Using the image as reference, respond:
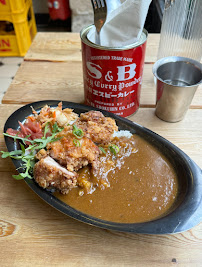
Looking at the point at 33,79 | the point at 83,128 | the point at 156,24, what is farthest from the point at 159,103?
the point at 156,24

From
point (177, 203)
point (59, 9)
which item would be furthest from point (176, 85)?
point (59, 9)

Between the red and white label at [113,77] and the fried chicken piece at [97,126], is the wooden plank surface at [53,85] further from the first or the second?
the fried chicken piece at [97,126]

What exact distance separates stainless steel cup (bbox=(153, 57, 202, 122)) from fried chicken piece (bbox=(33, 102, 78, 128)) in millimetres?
352

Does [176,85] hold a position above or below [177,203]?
above

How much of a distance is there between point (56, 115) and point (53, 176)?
0.27m

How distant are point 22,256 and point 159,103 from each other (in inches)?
29.1

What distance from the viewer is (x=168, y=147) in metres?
0.87

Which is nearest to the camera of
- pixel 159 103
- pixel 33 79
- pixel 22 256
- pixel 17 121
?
pixel 22 256

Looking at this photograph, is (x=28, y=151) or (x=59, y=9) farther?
(x=59, y=9)

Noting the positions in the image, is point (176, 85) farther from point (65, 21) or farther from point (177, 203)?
point (65, 21)

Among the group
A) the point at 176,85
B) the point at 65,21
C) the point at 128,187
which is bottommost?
the point at 65,21

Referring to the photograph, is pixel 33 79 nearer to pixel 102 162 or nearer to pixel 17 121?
pixel 17 121

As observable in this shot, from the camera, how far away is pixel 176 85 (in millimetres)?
973

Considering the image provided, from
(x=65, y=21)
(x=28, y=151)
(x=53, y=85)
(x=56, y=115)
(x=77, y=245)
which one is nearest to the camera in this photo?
(x=77, y=245)
